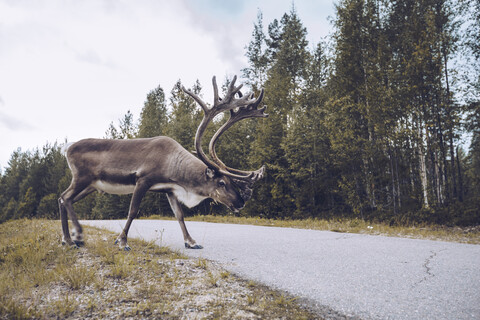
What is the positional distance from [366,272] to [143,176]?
323cm

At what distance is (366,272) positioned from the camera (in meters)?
3.33

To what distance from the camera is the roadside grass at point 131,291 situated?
2.21 metres

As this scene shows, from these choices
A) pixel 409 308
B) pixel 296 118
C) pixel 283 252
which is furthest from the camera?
pixel 296 118

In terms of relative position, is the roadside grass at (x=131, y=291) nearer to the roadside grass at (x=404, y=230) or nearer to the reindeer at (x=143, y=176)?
the reindeer at (x=143, y=176)

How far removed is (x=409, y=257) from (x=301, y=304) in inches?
98.5

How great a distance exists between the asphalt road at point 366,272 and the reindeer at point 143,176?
0.93 m

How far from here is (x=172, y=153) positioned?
4.45 meters

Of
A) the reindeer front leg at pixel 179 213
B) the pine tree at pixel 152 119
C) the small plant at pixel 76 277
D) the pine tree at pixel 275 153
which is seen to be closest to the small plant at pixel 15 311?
the small plant at pixel 76 277

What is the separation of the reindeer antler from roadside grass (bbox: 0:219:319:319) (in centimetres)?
146

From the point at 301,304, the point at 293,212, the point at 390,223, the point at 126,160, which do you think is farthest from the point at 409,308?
the point at 293,212

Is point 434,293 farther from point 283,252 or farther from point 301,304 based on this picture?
point 283,252

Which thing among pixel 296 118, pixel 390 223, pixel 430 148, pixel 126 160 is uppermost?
pixel 296 118

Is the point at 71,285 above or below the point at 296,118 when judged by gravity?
below

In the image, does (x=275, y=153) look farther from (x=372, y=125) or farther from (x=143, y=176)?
(x=143, y=176)
